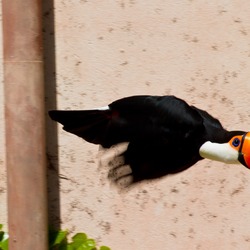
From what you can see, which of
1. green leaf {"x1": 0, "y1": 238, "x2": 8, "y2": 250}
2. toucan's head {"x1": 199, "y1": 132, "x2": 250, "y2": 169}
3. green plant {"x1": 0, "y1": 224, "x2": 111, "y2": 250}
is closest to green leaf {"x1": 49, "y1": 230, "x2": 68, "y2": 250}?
green plant {"x1": 0, "y1": 224, "x2": 111, "y2": 250}

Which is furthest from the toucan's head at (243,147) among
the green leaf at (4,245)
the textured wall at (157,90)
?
the green leaf at (4,245)

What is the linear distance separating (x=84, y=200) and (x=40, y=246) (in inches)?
10.3

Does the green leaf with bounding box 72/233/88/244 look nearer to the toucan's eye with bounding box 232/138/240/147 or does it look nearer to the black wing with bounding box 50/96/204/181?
the black wing with bounding box 50/96/204/181

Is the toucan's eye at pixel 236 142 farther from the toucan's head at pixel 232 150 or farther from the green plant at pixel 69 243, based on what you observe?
the green plant at pixel 69 243

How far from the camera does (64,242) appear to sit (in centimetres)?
379

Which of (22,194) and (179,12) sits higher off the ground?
(179,12)

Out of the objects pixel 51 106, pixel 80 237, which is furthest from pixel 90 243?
pixel 51 106

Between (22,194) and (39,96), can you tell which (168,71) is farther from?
(22,194)

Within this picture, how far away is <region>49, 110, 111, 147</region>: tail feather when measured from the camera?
304 centimetres

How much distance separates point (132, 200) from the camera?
3.72 meters

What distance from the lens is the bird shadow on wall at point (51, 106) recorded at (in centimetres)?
370

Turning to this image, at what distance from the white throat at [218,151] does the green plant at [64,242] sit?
39.9 inches

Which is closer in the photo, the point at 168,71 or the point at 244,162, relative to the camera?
the point at 244,162

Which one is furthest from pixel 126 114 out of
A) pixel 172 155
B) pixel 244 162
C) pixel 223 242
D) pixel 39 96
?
pixel 223 242
